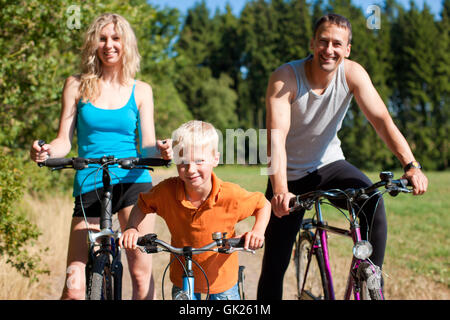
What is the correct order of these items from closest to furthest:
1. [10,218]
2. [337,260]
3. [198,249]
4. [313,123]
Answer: [198,249] < [313,123] < [10,218] < [337,260]

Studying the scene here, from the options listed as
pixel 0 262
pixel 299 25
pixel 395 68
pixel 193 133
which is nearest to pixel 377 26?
pixel 193 133

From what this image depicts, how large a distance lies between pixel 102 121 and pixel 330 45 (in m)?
1.40

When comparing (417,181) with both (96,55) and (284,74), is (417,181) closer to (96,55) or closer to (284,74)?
(284,74)

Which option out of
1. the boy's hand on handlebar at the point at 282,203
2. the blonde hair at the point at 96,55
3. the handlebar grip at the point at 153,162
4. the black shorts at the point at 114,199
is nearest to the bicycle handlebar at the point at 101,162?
the handlebar grip at the point at 153,162

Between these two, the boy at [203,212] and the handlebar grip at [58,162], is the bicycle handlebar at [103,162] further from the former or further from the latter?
the boy at [203,212]

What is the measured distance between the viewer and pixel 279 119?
3107 millimetres

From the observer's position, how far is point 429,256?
741cm

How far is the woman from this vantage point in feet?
9.80

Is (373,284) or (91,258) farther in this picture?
(91,258)

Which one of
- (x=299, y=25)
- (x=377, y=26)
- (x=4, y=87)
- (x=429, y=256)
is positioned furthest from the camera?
(x=299, y=25)

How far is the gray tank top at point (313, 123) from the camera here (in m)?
3.21

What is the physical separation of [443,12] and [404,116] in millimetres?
8969

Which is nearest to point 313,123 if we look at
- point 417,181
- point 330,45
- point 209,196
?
point 330,45
